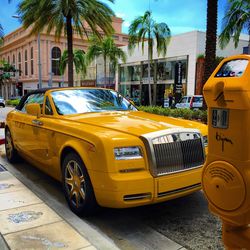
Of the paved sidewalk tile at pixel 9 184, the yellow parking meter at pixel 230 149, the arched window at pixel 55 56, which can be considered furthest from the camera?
the arched window at pixel 55 56

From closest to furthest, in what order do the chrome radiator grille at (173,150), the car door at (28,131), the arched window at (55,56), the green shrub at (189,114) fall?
the chrome radiator grille at (173,150) → the car door at (28,131) → the green shrub at (189,114) → the arched window at (55,56)

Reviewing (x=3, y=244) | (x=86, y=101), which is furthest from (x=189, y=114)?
(x=3, y=244)

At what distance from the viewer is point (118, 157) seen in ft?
11.5

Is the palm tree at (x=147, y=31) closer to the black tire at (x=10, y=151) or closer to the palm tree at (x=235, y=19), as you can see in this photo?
the palm tree at (x=235, y=19)

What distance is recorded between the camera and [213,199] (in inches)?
88.0

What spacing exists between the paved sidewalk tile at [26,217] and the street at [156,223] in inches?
5.7

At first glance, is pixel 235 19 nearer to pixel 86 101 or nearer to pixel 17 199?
pixel 86 101

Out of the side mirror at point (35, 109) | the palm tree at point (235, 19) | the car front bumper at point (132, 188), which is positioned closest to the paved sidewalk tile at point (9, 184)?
the side mirror at point (35, 109)

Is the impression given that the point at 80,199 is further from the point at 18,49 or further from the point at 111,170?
the point at 18,49

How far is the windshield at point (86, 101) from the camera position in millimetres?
4918

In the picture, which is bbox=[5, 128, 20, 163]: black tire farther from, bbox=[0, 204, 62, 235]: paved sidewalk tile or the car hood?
bbox=[0, 204, 62, 235]: paved sidewalk tile

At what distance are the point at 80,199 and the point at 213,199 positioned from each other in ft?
6.71

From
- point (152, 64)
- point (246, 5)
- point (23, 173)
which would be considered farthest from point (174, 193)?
point (152, 64)

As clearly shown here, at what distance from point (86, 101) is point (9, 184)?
68.1 inches
